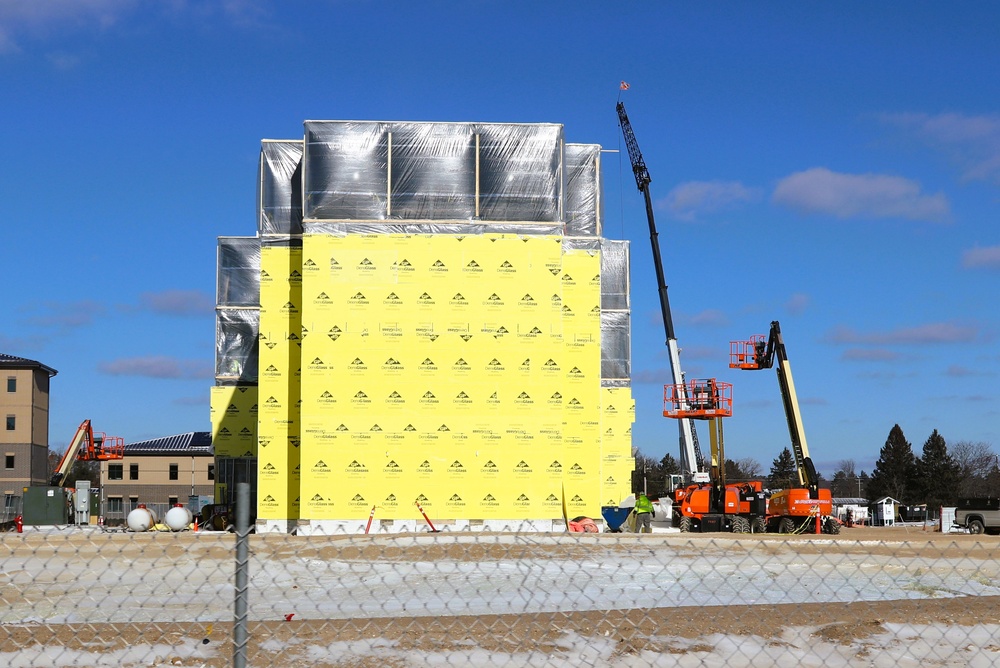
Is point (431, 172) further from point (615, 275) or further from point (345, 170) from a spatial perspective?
point (615, 275)

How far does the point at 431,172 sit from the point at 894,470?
85.0m

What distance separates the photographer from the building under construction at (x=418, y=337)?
38000 millimetres

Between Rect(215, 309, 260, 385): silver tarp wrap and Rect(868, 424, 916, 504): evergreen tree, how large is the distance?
75.6m

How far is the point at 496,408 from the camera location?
126 feet

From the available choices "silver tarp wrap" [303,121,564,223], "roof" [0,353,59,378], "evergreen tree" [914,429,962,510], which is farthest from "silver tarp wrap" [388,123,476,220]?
"evergreen tree" [914,429,962,510]

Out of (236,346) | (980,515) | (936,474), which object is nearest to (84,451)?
(236,346)

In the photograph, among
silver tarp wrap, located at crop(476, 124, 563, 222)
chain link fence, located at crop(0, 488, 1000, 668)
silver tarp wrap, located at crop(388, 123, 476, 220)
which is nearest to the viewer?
chain link fence, located at crop(0, 488, 1000, 668)

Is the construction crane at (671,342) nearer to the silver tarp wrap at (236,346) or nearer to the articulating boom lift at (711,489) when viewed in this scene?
the articulating boom lift at (711,489)

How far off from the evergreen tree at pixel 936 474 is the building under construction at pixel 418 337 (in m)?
73.0

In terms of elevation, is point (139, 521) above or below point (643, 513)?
below

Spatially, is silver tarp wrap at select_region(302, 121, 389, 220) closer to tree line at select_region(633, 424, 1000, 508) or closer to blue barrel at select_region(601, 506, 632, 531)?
blue barrel at select_region(601, 506, 632, 531)

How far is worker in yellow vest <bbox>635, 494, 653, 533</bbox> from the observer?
39.4 metres

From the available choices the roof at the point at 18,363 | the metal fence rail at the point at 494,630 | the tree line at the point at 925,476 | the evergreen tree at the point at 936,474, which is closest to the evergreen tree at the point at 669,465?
the tree line at the point at 925,476

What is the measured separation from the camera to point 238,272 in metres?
49.5
